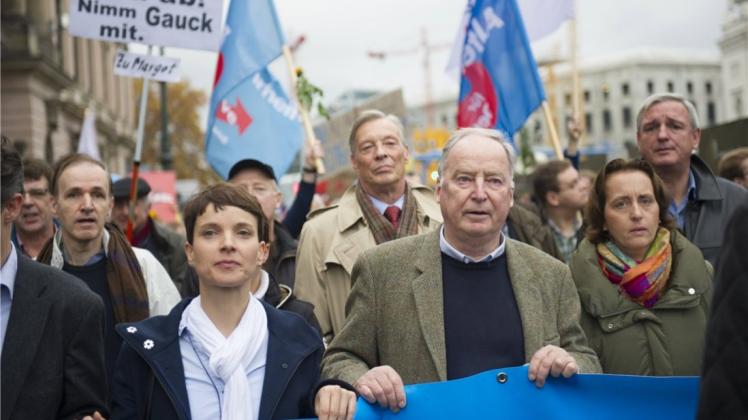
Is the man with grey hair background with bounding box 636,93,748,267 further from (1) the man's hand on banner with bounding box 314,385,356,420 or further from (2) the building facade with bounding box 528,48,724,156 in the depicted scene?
(2) the building facade with bounding box 528,48,724,156

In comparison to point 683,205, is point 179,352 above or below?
below

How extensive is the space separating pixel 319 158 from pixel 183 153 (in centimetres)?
6226

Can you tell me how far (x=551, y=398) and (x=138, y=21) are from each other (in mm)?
4407

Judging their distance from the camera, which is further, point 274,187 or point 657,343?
point 274,187

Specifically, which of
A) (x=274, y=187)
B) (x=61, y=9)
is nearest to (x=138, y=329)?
(x=274, y=187)

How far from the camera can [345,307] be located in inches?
159

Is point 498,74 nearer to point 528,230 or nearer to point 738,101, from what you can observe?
point 528,230

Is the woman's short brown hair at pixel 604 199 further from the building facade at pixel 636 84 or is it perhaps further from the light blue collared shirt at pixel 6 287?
the building facade at pixel 636 84

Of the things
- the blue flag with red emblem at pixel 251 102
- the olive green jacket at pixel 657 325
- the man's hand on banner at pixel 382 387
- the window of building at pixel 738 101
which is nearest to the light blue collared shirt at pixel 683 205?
the olive green jacket at pixel 657 325

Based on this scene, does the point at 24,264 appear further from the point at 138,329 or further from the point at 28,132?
the point at 28,132

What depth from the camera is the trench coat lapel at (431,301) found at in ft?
11.6

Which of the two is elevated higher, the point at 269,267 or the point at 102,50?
the point at 102,50

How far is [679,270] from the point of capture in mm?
4168

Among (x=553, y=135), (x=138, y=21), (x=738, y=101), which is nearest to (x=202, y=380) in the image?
(x=138, y=21)
